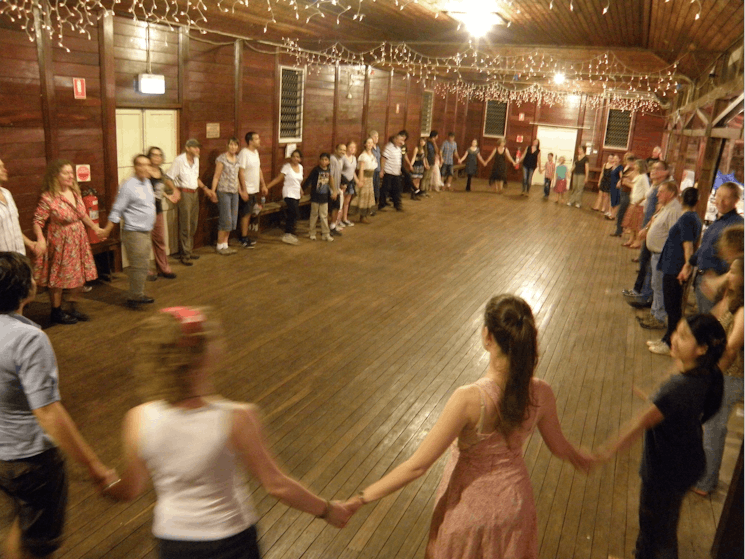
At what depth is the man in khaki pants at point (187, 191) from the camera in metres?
7.61

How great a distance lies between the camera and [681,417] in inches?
90.9

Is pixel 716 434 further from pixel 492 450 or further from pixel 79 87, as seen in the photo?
pixel 79 87

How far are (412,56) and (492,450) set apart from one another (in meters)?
13.0

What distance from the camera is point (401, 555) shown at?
9.84ft

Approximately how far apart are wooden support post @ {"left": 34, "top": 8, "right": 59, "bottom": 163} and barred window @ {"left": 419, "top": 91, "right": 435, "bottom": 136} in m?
12.6

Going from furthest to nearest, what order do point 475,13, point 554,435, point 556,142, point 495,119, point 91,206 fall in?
point 495,119, point 556,142, point 475,13, point 91,206, point 554,435

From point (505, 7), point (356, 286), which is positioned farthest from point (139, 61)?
point (505, 7)

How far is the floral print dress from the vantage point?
5.34m

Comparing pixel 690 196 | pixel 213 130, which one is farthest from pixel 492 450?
pixel 213 130

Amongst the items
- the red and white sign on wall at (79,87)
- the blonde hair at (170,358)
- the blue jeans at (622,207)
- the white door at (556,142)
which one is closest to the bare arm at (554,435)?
the blonde hair at (170,358)

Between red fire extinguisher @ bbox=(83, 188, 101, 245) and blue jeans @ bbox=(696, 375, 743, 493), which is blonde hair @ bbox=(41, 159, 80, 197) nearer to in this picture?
red fire extinguisher @ bbox=(83, 188, 101, 245)

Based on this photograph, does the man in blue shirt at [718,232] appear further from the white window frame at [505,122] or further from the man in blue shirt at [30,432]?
the white window frame at [505,122]

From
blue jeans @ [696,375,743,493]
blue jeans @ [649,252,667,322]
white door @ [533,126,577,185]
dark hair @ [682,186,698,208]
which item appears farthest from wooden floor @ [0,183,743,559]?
white door @ [533,126,577,185]

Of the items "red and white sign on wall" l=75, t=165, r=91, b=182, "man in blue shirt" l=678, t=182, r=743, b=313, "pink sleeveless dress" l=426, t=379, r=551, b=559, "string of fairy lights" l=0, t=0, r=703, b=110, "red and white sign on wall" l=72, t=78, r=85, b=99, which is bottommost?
"pink sleeveless dress" l=426, t=379, r=551, b=559
